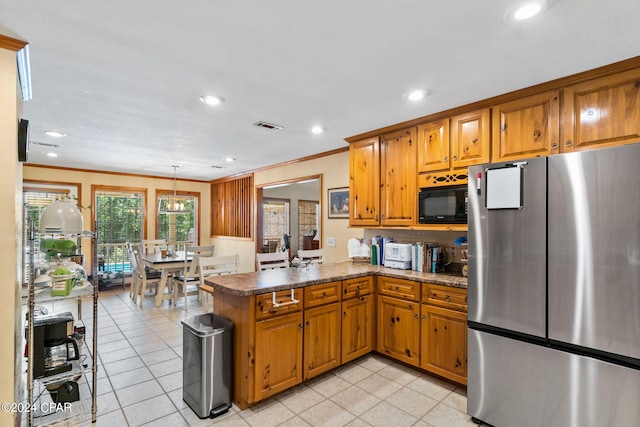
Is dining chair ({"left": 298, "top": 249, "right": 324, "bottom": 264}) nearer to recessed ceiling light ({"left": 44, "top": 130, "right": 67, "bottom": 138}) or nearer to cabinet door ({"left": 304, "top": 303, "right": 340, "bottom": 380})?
cabinet door ({"left": 304, "top": 303, "right": 340, "bottom": 380})

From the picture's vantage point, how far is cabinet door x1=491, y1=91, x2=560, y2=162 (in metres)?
2.30

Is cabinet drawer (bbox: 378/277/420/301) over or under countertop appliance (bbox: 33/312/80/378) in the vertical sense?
over

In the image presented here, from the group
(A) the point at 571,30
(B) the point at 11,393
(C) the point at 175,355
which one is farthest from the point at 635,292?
(C) the point at 175,355

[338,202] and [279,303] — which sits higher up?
[338,202]

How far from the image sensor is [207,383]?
2.25 meters

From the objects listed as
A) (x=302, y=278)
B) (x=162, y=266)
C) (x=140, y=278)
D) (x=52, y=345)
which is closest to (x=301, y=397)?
(x=302, y=278)

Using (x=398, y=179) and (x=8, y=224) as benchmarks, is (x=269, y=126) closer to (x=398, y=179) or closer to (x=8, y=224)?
(x=398, y=179)

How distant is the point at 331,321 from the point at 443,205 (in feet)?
4.93

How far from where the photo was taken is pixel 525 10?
1503mm

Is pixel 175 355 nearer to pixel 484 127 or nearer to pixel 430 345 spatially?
pixel 430 345

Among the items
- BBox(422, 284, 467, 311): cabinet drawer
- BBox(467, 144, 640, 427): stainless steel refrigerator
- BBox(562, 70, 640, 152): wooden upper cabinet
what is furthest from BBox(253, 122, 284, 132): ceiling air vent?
BBox(562, 70, 640, 152): wooden upper cabinet

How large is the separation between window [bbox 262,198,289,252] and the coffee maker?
6.25m

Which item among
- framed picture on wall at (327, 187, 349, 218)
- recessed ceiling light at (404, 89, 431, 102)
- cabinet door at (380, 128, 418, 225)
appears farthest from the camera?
framed picture on wall at (327, 187, 349, 218)

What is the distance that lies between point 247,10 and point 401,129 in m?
2.18
